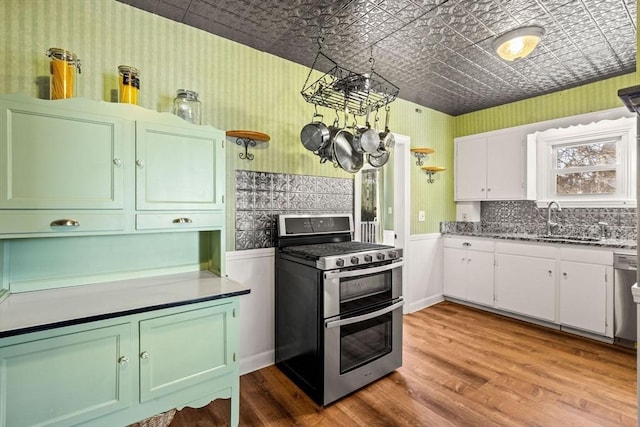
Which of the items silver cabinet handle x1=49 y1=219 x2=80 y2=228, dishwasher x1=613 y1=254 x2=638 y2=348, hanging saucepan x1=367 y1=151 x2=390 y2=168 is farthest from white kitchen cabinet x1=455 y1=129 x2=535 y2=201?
silver cabinet handle x1=49 y1=219 x2=80 y2=228

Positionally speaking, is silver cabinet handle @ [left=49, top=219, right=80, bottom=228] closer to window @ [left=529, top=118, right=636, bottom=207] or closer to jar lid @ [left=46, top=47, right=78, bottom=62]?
jar lid @ [left=46, top=47, right=78, bottom=62]

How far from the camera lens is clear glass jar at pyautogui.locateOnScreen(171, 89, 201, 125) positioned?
1.99 m

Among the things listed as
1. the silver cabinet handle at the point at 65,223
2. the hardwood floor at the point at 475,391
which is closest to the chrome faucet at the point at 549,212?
the hardwood floor at the point at 475,391

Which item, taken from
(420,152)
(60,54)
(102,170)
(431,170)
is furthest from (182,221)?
(431,170)

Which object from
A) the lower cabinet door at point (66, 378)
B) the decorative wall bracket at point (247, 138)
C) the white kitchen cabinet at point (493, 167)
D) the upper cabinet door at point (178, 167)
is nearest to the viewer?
the lower cabinet door at point (66, 378)

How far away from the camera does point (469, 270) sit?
3811 mm

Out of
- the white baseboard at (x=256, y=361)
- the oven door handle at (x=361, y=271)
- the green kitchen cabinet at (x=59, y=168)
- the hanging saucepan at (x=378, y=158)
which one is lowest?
the white baseboard at (x=256, y=361)

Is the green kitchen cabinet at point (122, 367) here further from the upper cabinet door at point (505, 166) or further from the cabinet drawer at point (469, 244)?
the upper cabinet door at point (505, 166)

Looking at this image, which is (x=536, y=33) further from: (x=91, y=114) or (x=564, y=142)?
(x=91, y=114)

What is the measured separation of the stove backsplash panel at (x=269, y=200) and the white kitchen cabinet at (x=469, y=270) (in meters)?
2.00

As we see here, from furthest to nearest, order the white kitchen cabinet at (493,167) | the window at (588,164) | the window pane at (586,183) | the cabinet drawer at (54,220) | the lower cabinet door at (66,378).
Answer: the white kitchen cabinet at (493,167) → the window pane at (586,183) → the window at (588,164) → the cabinet drawer at (54,220) → the lower cabinet door at (66,378)

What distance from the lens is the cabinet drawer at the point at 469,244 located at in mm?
3623

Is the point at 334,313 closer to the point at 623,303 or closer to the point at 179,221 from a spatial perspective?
the point at 179,221

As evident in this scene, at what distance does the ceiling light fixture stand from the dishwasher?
80.2 inches
